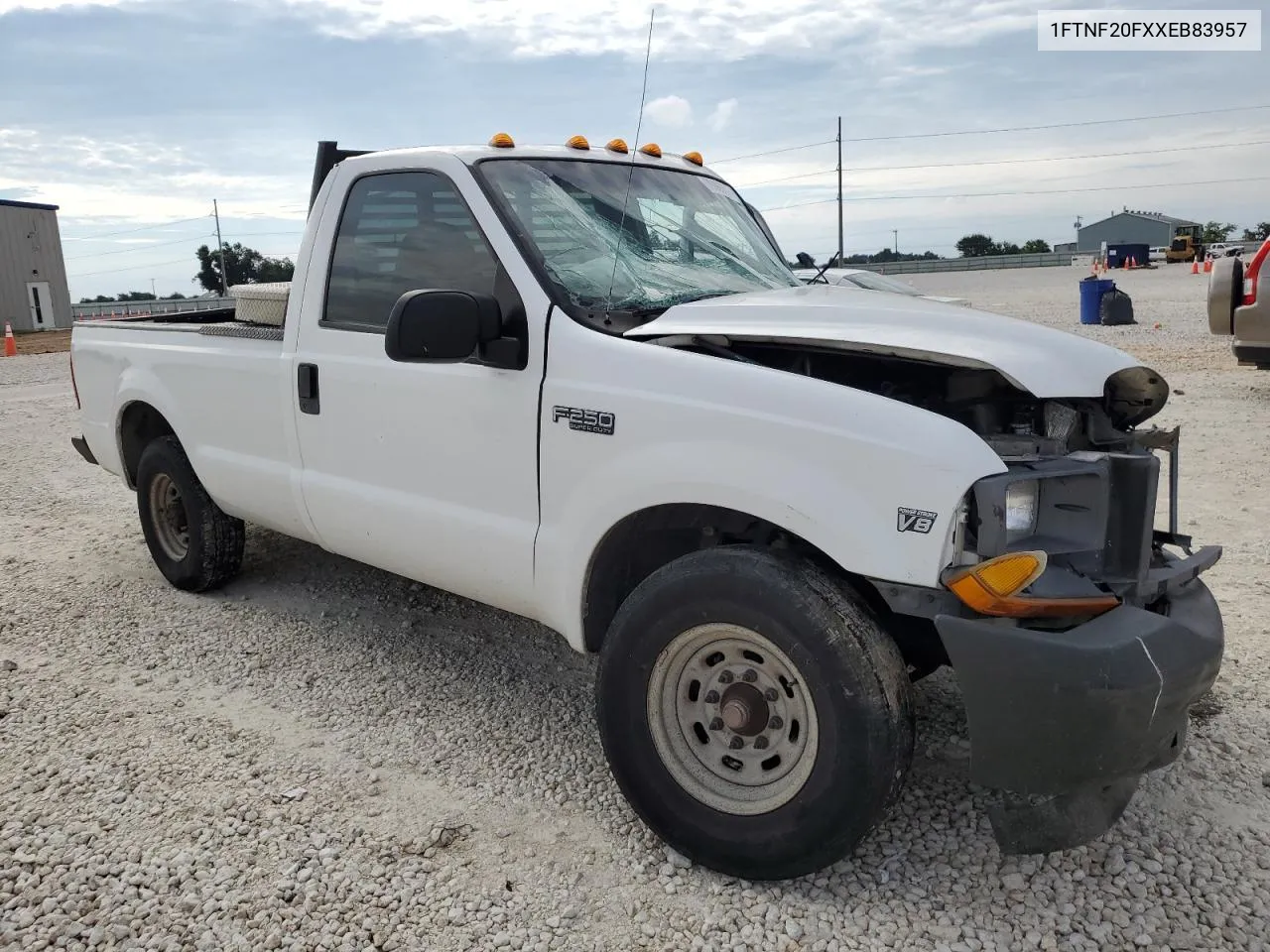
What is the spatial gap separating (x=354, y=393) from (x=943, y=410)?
2.17 metres

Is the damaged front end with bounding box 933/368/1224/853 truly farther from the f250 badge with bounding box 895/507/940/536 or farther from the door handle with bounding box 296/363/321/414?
the door handle with bounding box 296/363/321/414

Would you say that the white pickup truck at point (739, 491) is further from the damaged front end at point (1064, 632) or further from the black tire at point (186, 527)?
the black tire at point (186, 527)

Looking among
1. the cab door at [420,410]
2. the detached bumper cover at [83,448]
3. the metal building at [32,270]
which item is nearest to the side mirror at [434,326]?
the cab door at [420,410]

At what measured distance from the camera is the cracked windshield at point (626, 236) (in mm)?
3400

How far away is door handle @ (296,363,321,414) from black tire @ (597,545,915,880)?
177cm

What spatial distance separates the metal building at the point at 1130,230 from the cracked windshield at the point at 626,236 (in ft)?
313

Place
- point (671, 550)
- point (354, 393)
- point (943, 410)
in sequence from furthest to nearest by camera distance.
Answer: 1. point (354, 393)
2. point (671, 550)
3. point (943, 410)

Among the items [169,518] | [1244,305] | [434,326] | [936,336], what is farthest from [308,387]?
[1244,305]

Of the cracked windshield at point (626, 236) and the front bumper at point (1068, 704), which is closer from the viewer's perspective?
the front bumper at point (1068, 704)

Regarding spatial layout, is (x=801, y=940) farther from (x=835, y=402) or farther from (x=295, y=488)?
(x=295, y=488)

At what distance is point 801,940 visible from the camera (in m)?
2.64

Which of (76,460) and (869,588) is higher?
(869,588)

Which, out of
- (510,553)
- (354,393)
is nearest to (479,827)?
(510,553)

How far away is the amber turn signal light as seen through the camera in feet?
7.99
